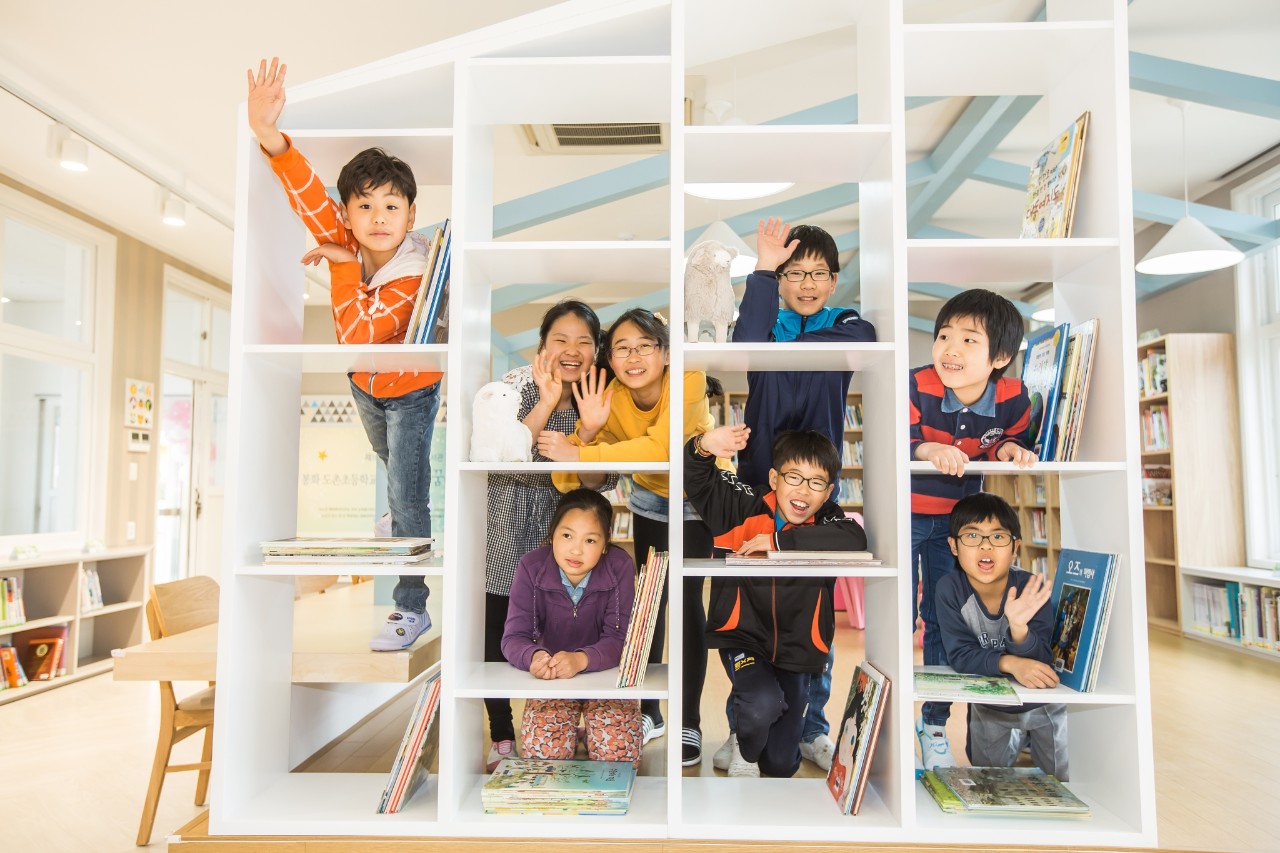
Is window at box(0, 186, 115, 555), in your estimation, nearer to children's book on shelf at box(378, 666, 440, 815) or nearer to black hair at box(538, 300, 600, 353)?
black hair at box(538, 300, 600, 353)

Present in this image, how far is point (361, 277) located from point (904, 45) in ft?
4.75

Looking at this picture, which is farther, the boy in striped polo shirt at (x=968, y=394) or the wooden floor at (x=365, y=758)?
the wooden floor at (x=365, y=758)

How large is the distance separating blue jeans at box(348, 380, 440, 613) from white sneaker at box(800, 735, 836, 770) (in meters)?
1.22

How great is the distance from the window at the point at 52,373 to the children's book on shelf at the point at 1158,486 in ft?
22.4

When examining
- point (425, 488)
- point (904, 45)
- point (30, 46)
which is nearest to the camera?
point (904, 45)

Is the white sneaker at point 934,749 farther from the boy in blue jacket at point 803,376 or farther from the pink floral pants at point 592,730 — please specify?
the pink floral pants at point 592,730

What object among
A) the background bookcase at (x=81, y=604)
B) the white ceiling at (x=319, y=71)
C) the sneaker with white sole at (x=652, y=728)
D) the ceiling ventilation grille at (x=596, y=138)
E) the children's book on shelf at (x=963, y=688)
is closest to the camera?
the children's book on shelf at (x=963, y=688)

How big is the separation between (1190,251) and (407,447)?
12.2ft

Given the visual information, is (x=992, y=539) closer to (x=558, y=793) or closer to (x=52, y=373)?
(x=558, y=793)

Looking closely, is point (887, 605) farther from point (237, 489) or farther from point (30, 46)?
point (30, 46)

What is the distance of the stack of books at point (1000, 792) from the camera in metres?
1.79

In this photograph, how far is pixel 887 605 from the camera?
75.5 inches

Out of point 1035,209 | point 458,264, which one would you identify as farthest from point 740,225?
point 458,264

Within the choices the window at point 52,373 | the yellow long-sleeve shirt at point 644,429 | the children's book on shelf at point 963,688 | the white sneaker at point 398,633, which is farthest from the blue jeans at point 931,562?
the window at point 52,373
